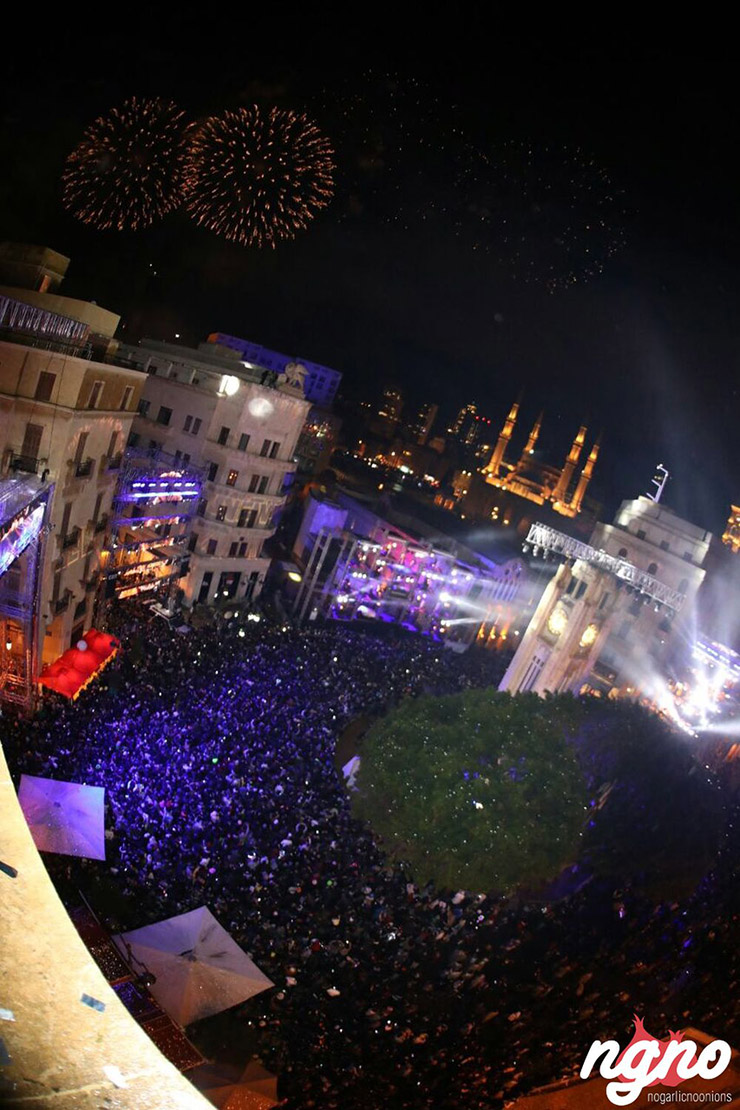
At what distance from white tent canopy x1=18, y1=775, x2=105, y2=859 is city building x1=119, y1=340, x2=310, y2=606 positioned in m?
20.2

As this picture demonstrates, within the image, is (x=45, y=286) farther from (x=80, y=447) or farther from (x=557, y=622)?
(x=557, y=622)

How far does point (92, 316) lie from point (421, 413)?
251 feet

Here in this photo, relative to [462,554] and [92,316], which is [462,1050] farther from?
[462,554]

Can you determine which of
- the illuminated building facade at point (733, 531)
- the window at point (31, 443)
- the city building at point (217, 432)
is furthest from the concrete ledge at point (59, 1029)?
the illuminated building facade at point (733, 531)

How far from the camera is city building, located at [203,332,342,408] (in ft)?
227

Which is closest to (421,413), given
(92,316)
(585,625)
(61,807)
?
(585,625)

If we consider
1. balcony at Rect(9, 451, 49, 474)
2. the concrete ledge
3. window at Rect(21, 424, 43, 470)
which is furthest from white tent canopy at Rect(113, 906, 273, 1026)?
window at Rect(21, 424, 43, 470)

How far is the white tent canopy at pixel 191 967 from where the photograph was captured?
38.5ft

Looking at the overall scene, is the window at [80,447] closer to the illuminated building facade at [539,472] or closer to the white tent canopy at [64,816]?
the white tent canopy at [64,816]

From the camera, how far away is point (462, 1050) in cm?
1296

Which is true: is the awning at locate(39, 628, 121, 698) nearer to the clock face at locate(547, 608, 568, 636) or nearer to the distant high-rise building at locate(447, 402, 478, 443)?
the clock face at locate(547, 608, 568, 636)

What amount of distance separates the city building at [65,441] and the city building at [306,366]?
147 feet

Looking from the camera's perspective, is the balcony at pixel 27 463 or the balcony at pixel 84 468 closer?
the balcony at pixel 27 463

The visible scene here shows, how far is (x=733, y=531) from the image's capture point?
5722cm
